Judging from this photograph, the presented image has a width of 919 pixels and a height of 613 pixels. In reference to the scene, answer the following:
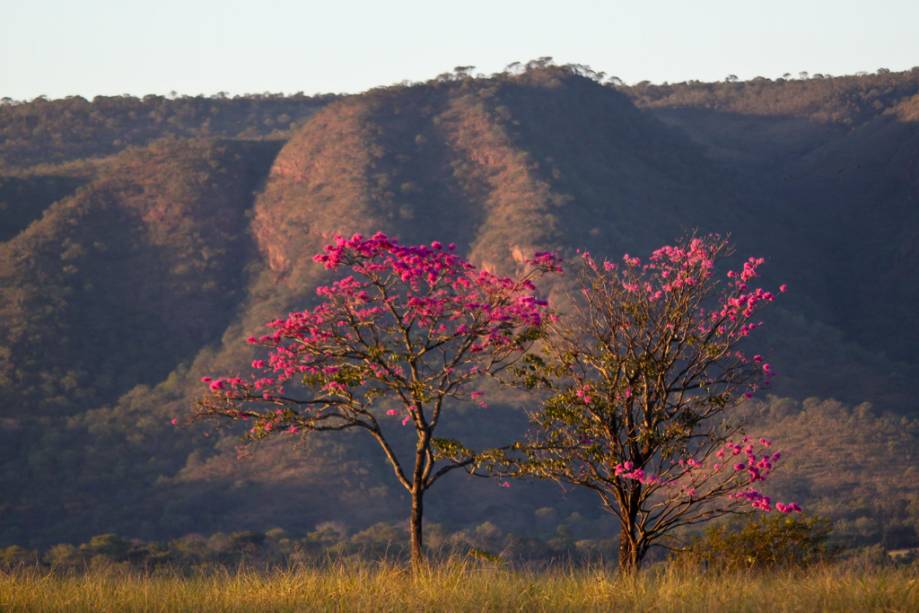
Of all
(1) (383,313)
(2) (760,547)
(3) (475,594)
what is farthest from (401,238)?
(3) (475,594)

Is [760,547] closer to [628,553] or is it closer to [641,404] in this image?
[628,553]

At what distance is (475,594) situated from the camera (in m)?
12.6

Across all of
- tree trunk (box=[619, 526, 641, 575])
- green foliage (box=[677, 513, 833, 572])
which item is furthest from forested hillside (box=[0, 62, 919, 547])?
tree trunk (box=[619, 526, 641, 575])

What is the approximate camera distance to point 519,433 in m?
67.9

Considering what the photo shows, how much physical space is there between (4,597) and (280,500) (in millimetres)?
47852

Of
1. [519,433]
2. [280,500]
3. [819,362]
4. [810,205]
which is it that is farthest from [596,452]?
[810,205]

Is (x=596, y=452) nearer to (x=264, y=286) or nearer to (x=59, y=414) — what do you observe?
(x=59, y=414)

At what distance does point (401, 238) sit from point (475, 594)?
70208 mm

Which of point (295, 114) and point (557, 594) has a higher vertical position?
point (295, 114)

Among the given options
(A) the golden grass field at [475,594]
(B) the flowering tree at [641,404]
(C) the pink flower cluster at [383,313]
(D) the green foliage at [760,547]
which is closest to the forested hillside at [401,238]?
(D) the green foliage at [760,547]

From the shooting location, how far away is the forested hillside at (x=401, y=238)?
61.2 m

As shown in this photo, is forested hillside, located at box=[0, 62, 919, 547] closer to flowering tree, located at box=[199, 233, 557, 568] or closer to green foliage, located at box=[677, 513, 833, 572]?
green foliage, located at box=[677, 513, 833, 572]

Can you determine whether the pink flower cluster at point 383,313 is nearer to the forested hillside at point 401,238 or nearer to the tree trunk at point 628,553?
the tree trunk at point 628,553

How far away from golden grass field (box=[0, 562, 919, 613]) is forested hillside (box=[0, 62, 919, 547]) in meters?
32.3
